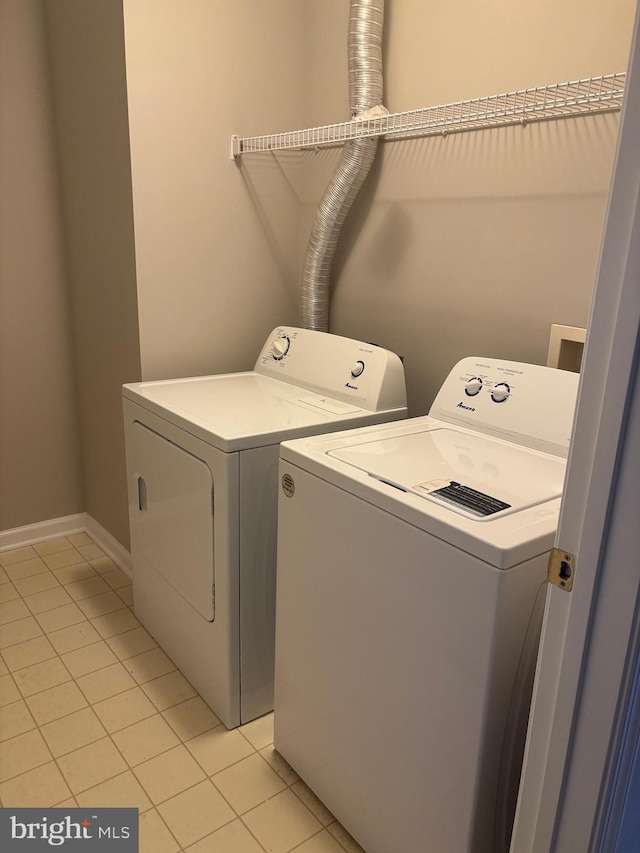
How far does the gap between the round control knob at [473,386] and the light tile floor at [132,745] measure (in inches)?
45.8

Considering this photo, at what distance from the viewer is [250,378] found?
7.79 feet

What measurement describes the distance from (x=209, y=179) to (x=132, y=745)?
1.88m

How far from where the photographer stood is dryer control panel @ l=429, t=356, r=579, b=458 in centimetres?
154

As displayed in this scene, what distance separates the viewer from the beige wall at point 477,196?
5.29 ft

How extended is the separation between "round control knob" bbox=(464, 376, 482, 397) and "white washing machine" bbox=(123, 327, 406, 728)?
0.95 feet

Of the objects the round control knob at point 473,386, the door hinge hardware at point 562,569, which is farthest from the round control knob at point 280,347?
the door hinge hardware at point 562,569

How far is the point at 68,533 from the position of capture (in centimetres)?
302

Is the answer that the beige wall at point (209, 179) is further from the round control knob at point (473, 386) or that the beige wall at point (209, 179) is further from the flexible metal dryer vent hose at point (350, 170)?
the round control knob at point (473, 386)

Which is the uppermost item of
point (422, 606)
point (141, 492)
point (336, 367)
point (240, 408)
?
point (336, 367)

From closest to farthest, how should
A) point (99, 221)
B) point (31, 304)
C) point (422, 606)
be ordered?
point (422, 606) < point (99, 221) < point (31, 304)

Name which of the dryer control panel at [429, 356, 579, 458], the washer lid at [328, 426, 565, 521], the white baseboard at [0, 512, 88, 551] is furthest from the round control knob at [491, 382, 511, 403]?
the white baseboard at [0, 512, 88, 551]

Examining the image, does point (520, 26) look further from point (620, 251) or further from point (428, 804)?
point (428, 804)

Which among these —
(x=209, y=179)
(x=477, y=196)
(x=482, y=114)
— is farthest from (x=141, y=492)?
(x=482, y=114)

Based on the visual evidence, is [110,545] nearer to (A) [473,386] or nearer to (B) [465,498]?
(A) [473,386]
